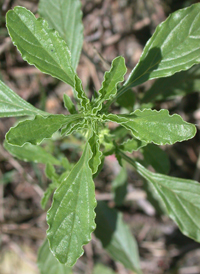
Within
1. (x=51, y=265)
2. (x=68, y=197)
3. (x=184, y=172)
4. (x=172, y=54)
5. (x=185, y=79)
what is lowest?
(x=184, y=172)

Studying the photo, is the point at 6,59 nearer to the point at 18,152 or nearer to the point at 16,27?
the point at 18,152

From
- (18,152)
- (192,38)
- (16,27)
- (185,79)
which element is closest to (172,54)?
(192,38)

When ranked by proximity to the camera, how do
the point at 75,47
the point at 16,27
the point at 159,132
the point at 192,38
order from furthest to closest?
the point at 75,47, the point at 192,38, the point at 16,27, the point at 159,132

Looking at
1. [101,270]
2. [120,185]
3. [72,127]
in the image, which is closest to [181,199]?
[72,127]

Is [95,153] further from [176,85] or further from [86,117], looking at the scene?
[176,85]

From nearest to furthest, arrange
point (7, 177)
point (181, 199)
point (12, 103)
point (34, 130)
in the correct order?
point (34, 130) → point (12, 103) → point (181, 199) → point (7, 177)

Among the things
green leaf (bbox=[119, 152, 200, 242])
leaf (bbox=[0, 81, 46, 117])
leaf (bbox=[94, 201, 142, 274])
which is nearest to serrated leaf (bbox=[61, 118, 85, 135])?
leaf (bbox=[0, 81, 46, 117])

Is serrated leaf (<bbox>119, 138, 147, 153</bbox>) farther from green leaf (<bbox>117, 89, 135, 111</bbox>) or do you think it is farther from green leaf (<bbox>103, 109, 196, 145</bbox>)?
green leaf (<bbox>117, 89, 135, 111</bbox>)
